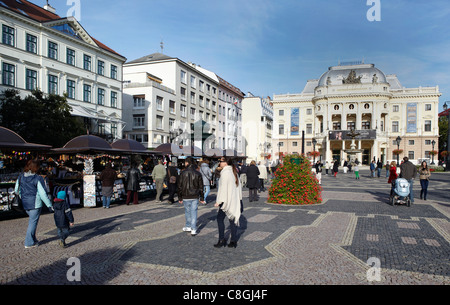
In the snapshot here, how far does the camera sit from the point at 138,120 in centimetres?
4441

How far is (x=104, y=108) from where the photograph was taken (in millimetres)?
36500

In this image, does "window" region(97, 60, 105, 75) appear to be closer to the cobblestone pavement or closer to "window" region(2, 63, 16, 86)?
"window" region(2, 63, 16, 86)

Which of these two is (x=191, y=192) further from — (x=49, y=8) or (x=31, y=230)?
(x=49, y=8)

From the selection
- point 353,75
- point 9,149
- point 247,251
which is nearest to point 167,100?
point 9,149

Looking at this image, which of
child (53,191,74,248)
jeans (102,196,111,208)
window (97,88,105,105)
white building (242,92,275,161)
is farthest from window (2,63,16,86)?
white building (242,92,275,161)

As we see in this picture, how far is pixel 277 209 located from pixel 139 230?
→ 5372 millimetres

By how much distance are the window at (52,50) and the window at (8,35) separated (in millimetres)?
3506

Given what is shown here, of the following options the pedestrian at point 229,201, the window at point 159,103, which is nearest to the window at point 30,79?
the window at point 159,103

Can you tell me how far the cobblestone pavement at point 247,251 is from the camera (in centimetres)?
485

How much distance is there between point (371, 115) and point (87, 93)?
59.8 meters

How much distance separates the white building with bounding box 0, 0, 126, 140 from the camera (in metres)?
26.8

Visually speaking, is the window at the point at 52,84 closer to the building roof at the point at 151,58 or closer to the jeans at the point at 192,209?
the building roof at the point at 151,58

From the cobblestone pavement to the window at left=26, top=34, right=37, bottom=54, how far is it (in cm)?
2423

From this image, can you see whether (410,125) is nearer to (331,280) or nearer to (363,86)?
(363,86)
